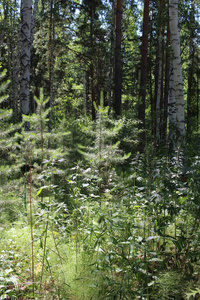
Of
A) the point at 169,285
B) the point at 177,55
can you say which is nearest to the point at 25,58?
the point at 177,55

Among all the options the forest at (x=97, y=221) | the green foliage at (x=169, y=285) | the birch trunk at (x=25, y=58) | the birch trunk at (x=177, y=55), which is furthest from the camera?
the birch trunk at (x=25, y=58)

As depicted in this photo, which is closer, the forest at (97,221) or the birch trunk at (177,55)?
the forest at (97,221)

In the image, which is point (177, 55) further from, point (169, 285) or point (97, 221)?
point (169, 285)

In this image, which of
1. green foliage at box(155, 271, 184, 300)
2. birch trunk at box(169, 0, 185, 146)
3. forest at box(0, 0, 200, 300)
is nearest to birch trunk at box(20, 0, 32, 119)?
forest at box(0, 0, 200, 300)

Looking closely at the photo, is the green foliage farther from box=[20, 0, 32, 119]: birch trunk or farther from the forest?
box=[20, 0, 32, 119]: birch trunk

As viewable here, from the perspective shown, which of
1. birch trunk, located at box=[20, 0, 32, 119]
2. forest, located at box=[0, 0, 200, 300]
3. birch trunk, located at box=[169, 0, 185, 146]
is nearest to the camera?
forest, located at box=[0, 0, 200, 300]

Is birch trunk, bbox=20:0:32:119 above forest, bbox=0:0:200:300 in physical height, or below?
above

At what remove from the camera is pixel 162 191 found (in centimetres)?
256

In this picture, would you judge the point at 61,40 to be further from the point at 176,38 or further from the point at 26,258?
the point at 26,258

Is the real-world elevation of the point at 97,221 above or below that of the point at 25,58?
below

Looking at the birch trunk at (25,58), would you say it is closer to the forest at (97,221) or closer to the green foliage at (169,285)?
the forest at (97,221)

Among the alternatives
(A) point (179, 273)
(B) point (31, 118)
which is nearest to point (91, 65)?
(B) point (31, 118)

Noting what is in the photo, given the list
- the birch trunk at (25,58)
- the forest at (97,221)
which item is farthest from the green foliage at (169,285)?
the birch trunk at (25,58)

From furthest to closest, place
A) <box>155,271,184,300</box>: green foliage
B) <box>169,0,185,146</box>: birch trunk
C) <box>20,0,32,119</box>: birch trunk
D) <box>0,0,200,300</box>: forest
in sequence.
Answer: <box>20,0,32,119</box>: birch trunk → <box>169,0,185,146</box>: birch trunk → <box>0,0,200,300</box>: forest → <box>155,271,184,300</box>: green foliage
